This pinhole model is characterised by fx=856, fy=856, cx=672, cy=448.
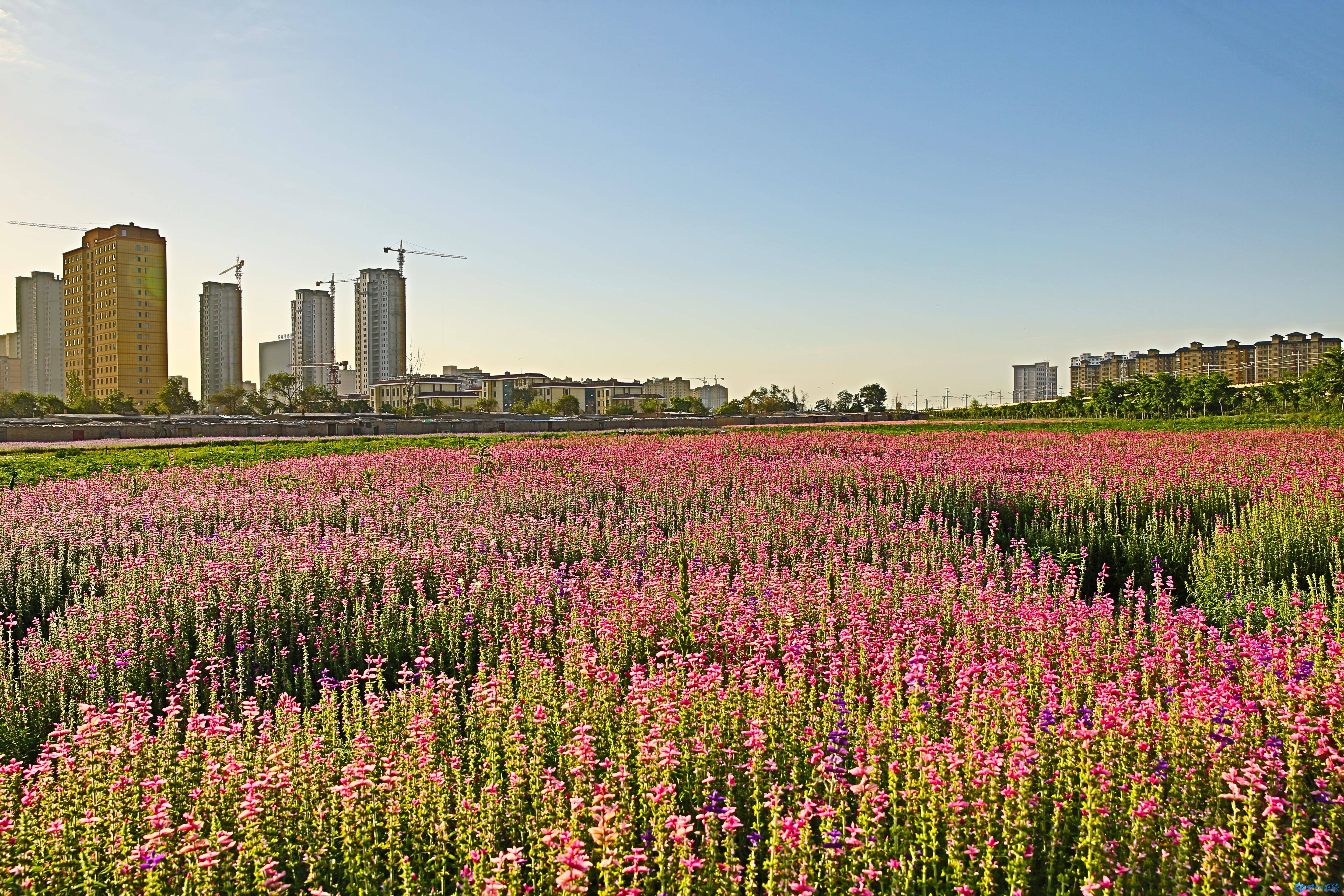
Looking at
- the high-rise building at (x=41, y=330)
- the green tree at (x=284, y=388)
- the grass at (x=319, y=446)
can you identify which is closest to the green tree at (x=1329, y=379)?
the grass at (x=319, y=446)

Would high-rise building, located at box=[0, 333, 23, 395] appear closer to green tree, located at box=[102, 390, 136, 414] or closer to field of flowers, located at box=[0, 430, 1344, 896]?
green tree, located at box=[102, 390, 136, 414]

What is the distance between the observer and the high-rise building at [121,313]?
11469cm

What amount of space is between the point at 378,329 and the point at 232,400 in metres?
70.4

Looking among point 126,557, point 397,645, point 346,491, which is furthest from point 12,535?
point 397,645

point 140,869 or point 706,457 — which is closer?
point 140,869

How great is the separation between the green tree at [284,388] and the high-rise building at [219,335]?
58.6m

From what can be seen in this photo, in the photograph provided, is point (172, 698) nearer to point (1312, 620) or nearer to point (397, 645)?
point (397, 645)

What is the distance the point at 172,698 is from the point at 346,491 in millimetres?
8179

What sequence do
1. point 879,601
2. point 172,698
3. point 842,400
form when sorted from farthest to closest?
point 842,400 → point 879,601 → point 172,698

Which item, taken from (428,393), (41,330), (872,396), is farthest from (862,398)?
(41,330)

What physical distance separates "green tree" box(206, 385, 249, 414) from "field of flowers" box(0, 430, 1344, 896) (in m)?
99.8

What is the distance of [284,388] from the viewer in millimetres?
99250

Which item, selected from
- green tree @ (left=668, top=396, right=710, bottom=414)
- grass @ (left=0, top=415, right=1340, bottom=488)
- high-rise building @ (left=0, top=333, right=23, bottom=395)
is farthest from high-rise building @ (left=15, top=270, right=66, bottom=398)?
grass @ (left=0, top=415, right=1340, bottom=488)

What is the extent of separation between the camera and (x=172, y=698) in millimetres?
3588
